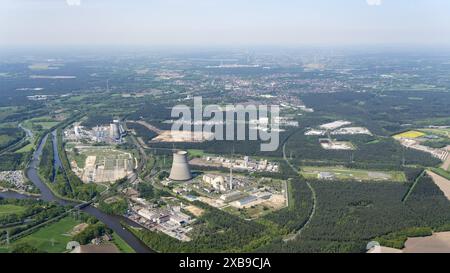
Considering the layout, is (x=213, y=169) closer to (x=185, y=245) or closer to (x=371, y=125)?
(x=185, y=245)

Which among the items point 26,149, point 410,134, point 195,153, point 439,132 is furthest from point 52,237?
point 439,132

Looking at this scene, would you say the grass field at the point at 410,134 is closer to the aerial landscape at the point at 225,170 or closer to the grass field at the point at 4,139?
the aerial landscape at the point at 225,170

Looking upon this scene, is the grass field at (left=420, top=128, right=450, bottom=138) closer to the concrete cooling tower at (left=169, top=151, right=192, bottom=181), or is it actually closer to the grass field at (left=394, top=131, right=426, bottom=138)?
the grass field at (left=394, top=131, right=426, bottom=138)

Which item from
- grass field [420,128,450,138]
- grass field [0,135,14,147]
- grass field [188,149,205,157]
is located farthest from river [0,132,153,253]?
grass field [420,128,450,138]

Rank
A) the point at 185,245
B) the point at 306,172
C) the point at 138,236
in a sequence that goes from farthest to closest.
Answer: the point at 306,172 → the point at 138,236 → the point at 185,245

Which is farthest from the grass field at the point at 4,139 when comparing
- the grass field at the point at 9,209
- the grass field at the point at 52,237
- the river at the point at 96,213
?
the grass field at the point at 52,237

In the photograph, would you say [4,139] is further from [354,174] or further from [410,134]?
[410,134]
